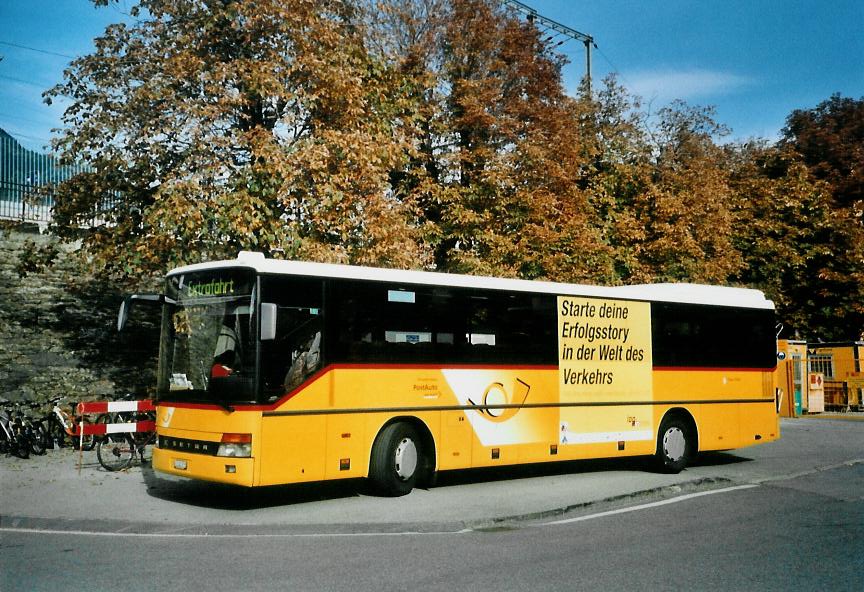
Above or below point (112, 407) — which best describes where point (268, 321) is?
above

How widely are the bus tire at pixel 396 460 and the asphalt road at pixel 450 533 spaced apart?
12.2 inches

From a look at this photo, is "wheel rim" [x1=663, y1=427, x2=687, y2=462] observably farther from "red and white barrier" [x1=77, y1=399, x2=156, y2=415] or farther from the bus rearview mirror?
"red and white barrier" [x1=77, y1=399, x2=156, y2=415]

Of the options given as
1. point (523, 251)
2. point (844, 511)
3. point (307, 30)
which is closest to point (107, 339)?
point (307, 30)

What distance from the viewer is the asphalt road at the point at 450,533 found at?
7188 mm

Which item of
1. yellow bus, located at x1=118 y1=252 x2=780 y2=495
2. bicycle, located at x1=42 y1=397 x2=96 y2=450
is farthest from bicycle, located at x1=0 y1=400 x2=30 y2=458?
yellow bus, located at x1=118 y1=252 x2=780 y2=495

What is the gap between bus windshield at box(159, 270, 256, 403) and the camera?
10719 millimetres

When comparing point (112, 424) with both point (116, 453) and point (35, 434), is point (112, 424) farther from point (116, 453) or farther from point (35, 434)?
point (35, 434)

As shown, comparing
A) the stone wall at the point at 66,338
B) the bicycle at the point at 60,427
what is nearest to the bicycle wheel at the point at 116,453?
the bicycle at the point at 60,427

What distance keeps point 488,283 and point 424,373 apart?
185 cm

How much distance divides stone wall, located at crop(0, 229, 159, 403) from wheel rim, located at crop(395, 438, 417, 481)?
9250mm

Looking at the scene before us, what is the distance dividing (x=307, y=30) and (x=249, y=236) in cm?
481

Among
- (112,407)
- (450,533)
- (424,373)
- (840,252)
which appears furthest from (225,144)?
(840,252)

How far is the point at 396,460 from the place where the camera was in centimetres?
1212

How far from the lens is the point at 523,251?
25.8m
